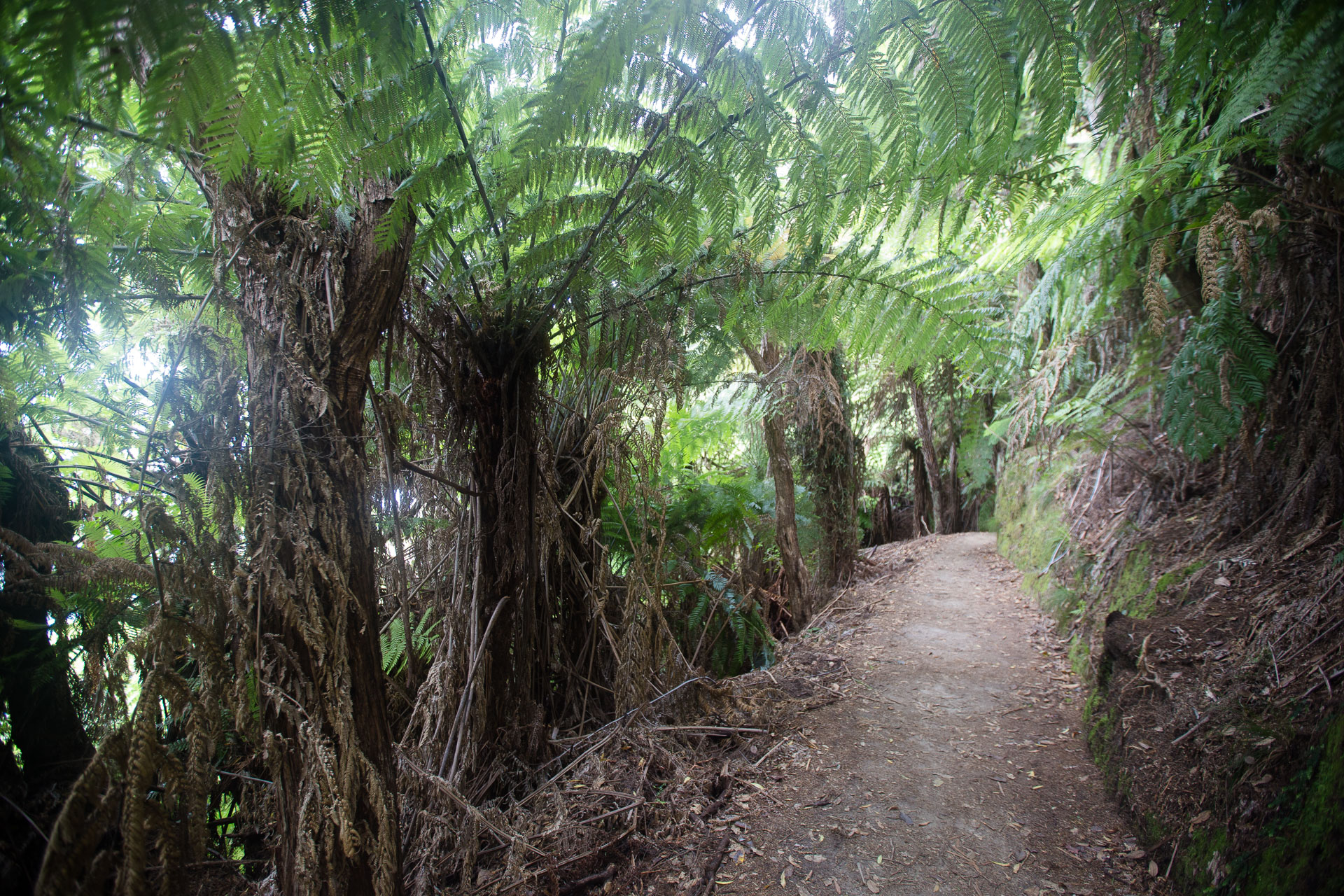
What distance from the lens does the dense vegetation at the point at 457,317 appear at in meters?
1.08

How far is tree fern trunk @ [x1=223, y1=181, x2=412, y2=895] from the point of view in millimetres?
1186

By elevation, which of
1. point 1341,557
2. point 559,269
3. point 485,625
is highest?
point 559,269

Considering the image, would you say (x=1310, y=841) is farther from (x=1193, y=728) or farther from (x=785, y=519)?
(x=785, y=519)

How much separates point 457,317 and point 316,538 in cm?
107

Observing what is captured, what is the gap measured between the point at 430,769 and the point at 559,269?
1.74 meters

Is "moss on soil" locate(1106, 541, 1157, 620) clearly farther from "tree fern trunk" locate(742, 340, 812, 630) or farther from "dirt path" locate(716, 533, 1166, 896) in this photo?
"tree fern trunk" locate(742, 340, 812, 630)

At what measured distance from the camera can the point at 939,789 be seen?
2.33 metres

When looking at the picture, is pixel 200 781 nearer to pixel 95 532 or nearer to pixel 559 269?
pixel 95 532

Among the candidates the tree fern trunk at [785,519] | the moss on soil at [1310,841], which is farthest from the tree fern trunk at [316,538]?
the tree fern trunk at [785,519]

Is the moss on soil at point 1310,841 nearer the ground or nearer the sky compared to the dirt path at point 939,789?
nearer the sky

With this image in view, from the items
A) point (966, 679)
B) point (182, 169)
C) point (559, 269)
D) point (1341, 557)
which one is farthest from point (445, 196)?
point (966, 679)

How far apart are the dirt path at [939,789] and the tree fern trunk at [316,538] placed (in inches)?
48.2

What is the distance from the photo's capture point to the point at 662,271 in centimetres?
232

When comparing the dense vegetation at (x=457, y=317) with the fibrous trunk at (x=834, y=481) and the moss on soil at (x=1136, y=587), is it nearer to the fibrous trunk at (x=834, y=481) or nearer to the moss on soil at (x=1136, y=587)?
the moss on soil at (x=1136, y=587)
